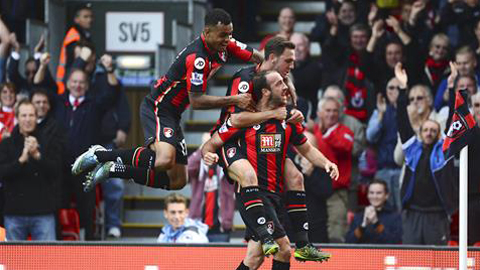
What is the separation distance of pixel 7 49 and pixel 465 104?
8.23m

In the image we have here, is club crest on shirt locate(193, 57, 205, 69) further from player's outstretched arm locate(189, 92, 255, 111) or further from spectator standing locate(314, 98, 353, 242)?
spectator standing locate(314, 98, 353, 242)

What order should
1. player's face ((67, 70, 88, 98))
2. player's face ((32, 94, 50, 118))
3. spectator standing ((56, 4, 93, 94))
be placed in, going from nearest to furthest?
1. player's face ((32, 94, 50, 118))
2. player's face ((67, 70, 88, 98))
3. spectator standing ((56, 4, 93, 94))

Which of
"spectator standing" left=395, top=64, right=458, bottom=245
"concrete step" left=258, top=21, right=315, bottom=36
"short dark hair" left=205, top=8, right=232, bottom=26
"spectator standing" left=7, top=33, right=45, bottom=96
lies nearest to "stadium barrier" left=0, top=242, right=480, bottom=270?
"spectator standing" left=395, top=64, right=458, bottom=245

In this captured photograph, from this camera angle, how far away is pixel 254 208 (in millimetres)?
12102

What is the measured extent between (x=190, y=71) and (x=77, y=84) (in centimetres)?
485

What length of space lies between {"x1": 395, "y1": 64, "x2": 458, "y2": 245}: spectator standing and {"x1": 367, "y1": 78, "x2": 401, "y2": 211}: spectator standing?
0.77m

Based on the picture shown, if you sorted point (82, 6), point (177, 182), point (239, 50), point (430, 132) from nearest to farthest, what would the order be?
point (239, 50)
point (177, 182)
point (430, 132)
point (82, 6)

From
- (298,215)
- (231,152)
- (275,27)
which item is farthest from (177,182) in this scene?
(275,27)

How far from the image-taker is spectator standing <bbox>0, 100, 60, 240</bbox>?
1571cm

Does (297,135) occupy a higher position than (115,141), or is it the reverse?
(297,135)

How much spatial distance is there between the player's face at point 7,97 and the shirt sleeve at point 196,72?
208 inches

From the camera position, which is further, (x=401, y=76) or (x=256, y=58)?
(x=401, y=76)

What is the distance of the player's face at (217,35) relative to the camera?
12.2m

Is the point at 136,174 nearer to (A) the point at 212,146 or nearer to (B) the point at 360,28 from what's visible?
(A) the point at 212,146
